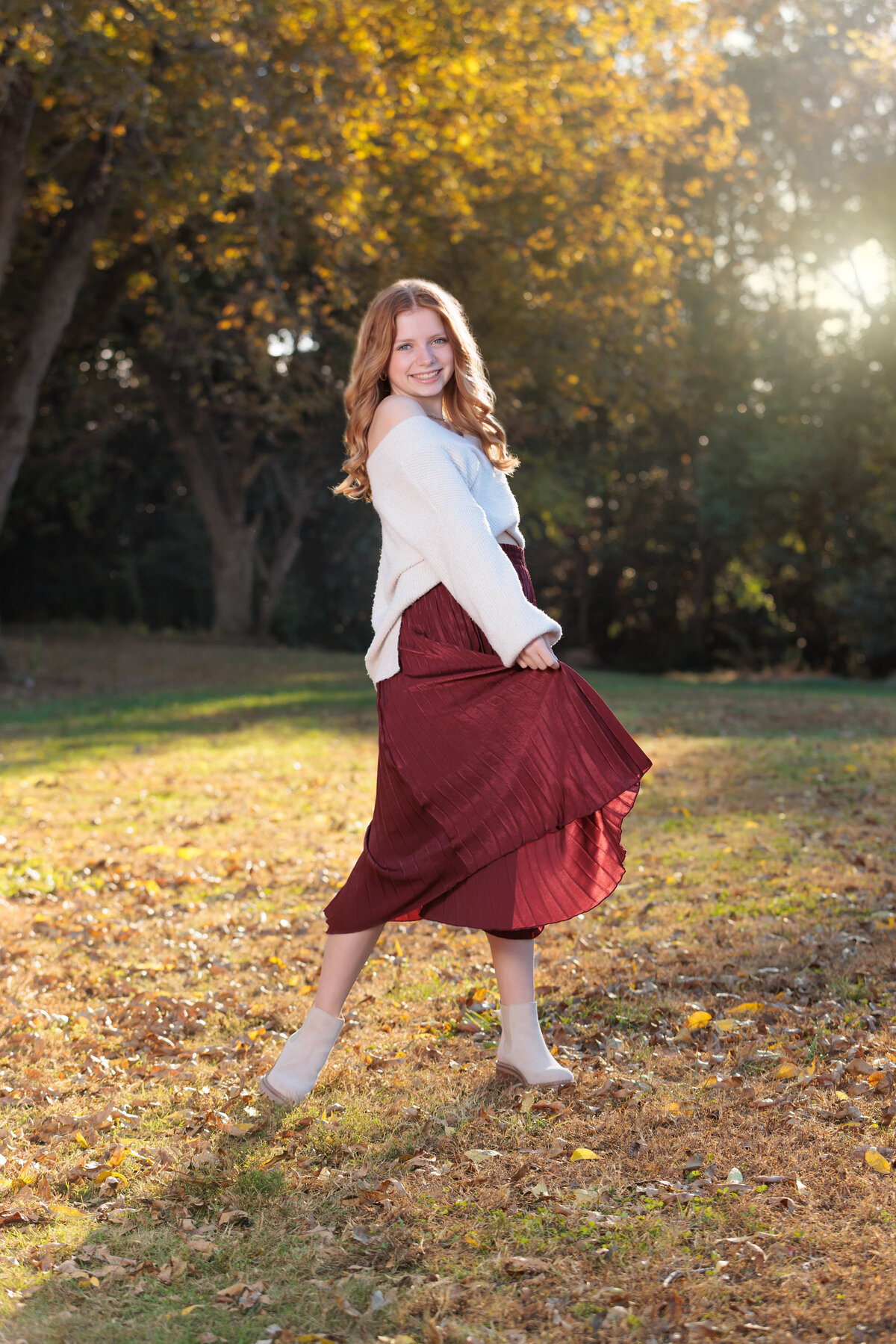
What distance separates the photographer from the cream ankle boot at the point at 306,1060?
3.49m

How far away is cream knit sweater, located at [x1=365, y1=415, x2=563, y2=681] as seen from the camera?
124 inches

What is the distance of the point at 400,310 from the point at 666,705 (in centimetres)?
1134

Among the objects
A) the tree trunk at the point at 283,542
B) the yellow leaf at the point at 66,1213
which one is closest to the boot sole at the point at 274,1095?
the yellow leaf at the point at 66,1213

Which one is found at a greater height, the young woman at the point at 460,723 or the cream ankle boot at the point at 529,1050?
the young woman at the point at 460,723

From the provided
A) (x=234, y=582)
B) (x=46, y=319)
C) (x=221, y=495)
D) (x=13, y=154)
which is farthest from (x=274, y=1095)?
(x=221, y=495)

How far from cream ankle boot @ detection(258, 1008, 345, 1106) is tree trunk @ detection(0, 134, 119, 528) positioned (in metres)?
11.7

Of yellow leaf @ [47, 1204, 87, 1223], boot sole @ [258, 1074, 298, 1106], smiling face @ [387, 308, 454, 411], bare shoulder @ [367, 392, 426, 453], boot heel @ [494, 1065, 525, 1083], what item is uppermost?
smiling face @ [387, 308, 454, 411]

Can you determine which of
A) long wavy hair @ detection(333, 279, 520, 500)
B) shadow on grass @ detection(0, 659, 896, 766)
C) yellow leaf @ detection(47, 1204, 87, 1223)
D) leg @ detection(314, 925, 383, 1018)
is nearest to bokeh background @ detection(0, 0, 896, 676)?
shadow on grass @ detection(0, 659, 896, 766)

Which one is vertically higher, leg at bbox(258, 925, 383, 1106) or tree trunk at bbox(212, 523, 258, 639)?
tree trunk at bbox(212, 523, 258, 639)

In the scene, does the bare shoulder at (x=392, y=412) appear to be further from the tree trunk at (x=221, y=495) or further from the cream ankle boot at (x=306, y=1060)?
the tree trunk at (x=221, y=495)

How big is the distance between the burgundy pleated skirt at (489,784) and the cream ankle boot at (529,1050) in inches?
→ 12.1

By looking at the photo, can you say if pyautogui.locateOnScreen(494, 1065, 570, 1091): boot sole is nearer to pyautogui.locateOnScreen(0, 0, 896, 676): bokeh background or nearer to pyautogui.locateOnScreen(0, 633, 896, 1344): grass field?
pyautogui.locateOnScreen(0, 633, 896, 1344): grass field

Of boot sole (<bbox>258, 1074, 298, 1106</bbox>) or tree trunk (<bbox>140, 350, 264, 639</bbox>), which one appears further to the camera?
tree trunk (<bbox>140, 350, 264, 639</bbox>)

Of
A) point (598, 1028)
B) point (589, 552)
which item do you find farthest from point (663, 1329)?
point (589, 552)
